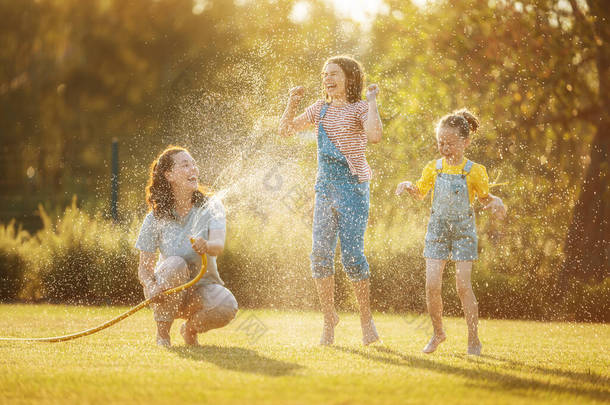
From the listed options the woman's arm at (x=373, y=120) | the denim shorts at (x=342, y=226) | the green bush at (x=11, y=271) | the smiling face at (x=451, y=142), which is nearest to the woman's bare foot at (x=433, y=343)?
the denim shorts at (x=342, y=226)

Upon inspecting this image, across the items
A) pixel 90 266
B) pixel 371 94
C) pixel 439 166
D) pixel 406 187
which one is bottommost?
pixel 90 266

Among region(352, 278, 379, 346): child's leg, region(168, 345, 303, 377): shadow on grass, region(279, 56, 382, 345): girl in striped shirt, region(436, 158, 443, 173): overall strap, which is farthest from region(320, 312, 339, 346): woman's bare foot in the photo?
region(436, 158, 443, 173): overall strap

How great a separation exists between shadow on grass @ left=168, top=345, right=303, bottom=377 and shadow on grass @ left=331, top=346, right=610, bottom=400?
1.80 feet

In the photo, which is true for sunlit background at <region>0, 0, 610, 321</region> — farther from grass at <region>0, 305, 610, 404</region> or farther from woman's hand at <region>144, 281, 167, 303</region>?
woman's hand at <region>144, 281, 167, 303</region>

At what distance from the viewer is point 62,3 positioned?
73.3 ft

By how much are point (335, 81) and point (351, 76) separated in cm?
11

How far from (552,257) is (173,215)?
5.26 metres

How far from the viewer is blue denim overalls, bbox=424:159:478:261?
4.71 metres

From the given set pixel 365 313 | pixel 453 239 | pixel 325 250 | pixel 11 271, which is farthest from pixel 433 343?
pixel 11 271

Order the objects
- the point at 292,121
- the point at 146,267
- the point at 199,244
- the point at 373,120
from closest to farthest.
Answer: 1. the point at 199,244
2. the point at 373,120
3. the point at 146,267
4. the point at 292,121

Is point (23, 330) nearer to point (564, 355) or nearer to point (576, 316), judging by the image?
point (564, 355)

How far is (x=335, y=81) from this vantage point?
16.5 ft

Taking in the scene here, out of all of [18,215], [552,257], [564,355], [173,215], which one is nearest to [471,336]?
[564,355]

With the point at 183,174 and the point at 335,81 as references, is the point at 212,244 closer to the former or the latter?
the point at 183,174
